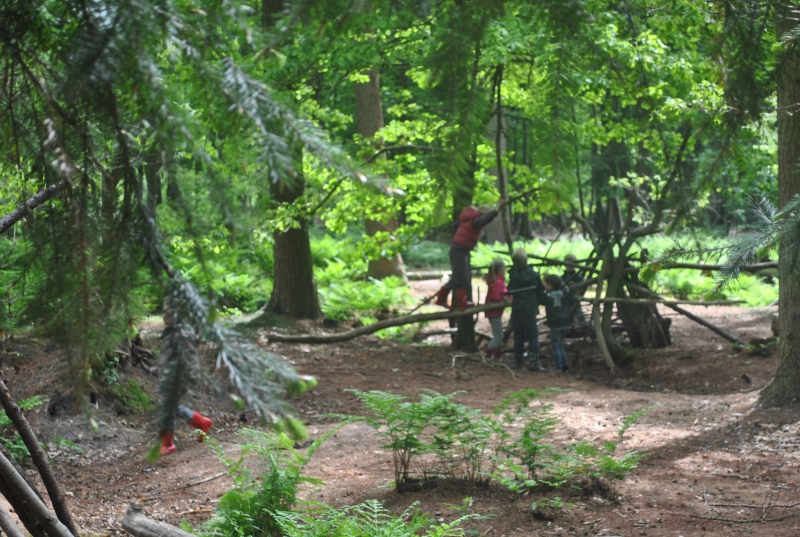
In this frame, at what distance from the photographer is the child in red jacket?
9695 millimetres

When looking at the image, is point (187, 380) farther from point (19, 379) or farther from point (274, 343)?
point (274, 343)

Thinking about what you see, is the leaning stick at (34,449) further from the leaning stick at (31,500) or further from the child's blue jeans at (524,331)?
the child's blue jeans at (524,331)

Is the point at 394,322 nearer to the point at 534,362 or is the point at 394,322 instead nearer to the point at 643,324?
the point at 534,362

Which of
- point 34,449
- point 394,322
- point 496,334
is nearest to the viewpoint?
point 34,449

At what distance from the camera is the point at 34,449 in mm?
3336

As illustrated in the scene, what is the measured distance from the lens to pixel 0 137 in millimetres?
1848

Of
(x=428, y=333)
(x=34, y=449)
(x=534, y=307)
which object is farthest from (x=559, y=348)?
(x=34, y=449)

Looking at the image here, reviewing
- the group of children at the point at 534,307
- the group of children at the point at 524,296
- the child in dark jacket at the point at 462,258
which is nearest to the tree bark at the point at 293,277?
the child in dark jacket at the point at 462,258

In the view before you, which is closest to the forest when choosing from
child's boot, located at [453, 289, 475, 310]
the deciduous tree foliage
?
the deciduous tree foliage

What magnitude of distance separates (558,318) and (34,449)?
278 inches

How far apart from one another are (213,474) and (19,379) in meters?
2.56

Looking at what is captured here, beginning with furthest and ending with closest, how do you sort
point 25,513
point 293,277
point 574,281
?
point 293,277 → point 574,281 → point 25,513

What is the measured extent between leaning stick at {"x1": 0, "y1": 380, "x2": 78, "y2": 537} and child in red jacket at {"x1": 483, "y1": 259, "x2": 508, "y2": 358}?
6.88 m

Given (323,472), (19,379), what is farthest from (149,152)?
(19,379)
